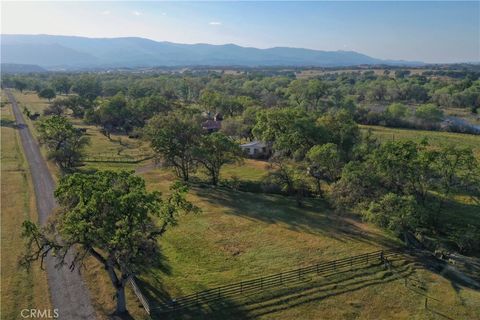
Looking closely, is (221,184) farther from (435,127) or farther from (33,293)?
(435,127)

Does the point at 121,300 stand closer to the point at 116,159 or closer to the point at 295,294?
the point at 295,294

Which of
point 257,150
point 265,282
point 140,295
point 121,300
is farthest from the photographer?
point 257,150

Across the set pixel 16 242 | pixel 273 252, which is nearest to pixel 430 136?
pixel 273 252

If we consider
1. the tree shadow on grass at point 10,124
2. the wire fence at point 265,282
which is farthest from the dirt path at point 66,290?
the tree shadow on grass at point 10,124

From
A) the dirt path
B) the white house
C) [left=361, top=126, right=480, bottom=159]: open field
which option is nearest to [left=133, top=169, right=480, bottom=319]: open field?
the dirt path

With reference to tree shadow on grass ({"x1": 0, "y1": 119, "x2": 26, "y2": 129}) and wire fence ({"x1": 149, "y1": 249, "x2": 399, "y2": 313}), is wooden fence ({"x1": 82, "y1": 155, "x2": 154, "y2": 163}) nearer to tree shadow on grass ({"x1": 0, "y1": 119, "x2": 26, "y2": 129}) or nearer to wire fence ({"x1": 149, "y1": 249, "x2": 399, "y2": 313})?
tree shadow on grass ({"x1": 0, "y1": 119, "x2": 26, "y2": 129})

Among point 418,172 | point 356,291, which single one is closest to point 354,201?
point 418,172

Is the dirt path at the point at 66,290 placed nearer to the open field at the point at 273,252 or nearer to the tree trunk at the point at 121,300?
the tree trunk at the point at 121,300
